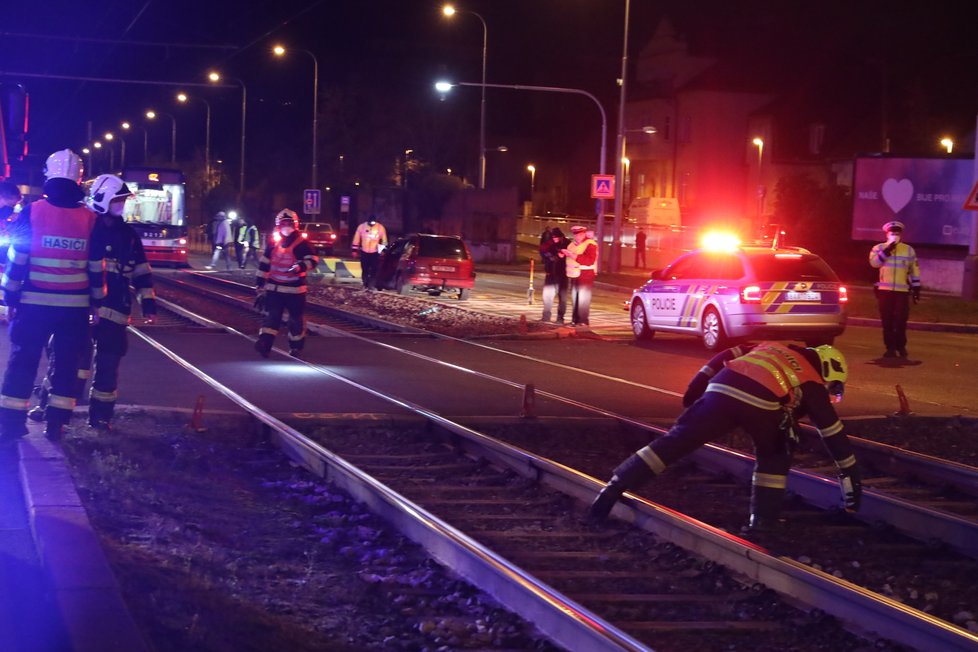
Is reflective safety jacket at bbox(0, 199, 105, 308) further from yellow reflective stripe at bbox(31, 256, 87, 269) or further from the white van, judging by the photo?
the white van

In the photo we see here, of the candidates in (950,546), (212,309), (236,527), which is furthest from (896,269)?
(212,309)

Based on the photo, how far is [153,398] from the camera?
13.0 metres

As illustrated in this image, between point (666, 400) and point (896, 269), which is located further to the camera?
point (896, 269)

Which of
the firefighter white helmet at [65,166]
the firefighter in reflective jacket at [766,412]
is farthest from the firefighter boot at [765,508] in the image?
the firefighter white helmet at [65,166]

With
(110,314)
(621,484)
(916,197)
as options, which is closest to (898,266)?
(621,484)

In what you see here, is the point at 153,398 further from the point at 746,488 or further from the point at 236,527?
the point at 746,488

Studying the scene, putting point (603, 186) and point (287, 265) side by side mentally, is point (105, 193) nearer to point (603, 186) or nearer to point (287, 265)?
point (287, 265)

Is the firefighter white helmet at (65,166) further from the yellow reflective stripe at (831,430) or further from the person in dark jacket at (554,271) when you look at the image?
the person in dark jacket at (554,271)

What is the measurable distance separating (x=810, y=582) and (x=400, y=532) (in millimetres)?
2668

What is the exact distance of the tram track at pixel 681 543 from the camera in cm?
575

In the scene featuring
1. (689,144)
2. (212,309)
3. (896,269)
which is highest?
(689,144)

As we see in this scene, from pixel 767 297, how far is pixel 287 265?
6929mm

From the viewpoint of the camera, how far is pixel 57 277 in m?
9.40

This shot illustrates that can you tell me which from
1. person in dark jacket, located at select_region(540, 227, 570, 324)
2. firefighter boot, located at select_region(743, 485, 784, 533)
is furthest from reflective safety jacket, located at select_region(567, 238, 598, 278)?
firefighter boot, located at select_region(743, 485, 784, 533)
